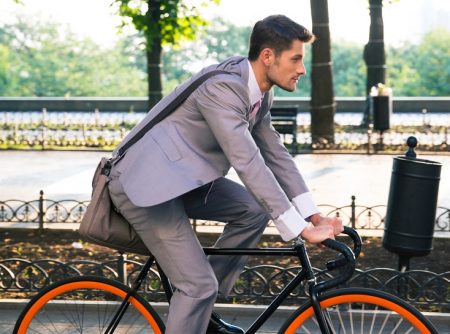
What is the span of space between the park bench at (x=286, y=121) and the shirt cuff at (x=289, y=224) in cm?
1317

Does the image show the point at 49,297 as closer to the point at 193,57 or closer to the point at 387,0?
the point at 387,0

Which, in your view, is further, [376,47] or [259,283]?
[376,47]

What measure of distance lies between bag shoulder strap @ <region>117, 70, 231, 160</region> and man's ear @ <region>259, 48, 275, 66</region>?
16cm

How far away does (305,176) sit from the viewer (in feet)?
46.1

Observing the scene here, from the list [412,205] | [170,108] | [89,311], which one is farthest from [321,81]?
[170,108]

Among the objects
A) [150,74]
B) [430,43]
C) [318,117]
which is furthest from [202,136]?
[430,43]

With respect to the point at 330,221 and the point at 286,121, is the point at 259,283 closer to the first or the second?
the point at 330,221

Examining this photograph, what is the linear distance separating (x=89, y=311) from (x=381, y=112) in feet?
49.9

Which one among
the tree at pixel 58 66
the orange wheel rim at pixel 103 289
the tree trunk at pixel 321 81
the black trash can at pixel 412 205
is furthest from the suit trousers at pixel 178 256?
the tree at pixel 58 66

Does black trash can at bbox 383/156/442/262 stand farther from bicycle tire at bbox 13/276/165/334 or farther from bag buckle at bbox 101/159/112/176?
bag buckle at bbox 101/159/112/176

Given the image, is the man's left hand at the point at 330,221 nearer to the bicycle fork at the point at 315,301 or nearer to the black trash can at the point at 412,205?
the bicycle fork at the point at 315,301

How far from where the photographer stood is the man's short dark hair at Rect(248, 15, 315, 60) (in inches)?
155

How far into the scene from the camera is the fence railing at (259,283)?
6.53 m

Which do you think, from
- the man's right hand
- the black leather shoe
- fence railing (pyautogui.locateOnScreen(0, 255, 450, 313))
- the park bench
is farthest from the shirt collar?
the park bench
